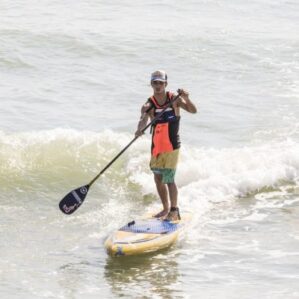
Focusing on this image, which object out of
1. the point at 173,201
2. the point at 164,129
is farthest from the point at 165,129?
the point at 173,201

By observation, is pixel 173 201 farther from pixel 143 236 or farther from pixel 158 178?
pixel 143 236

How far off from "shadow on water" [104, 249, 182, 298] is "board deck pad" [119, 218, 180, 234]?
0.30 m

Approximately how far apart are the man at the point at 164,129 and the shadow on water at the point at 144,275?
2.79 feet

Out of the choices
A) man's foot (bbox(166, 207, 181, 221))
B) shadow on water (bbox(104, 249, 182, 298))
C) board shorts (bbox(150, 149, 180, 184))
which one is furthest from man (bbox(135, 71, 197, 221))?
shadow on water (bbox(104, 249, 182, 298))

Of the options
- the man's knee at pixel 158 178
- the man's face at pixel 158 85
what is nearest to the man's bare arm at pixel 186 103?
the man's face at pixel 158 85

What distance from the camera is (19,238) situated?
9.20m

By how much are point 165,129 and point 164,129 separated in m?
0.01

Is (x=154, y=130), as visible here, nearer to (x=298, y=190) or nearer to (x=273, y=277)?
(x=273, y=277)

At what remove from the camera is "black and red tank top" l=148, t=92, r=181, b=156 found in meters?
9.03

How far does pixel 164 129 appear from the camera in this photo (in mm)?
9125

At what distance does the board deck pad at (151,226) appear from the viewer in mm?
9148

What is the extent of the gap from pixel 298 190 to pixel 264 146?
5.99 feet

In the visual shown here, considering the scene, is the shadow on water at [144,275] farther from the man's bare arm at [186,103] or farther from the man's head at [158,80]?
the man's head at [158,80]

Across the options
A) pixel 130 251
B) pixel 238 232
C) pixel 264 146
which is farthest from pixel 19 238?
pixel 264 146
